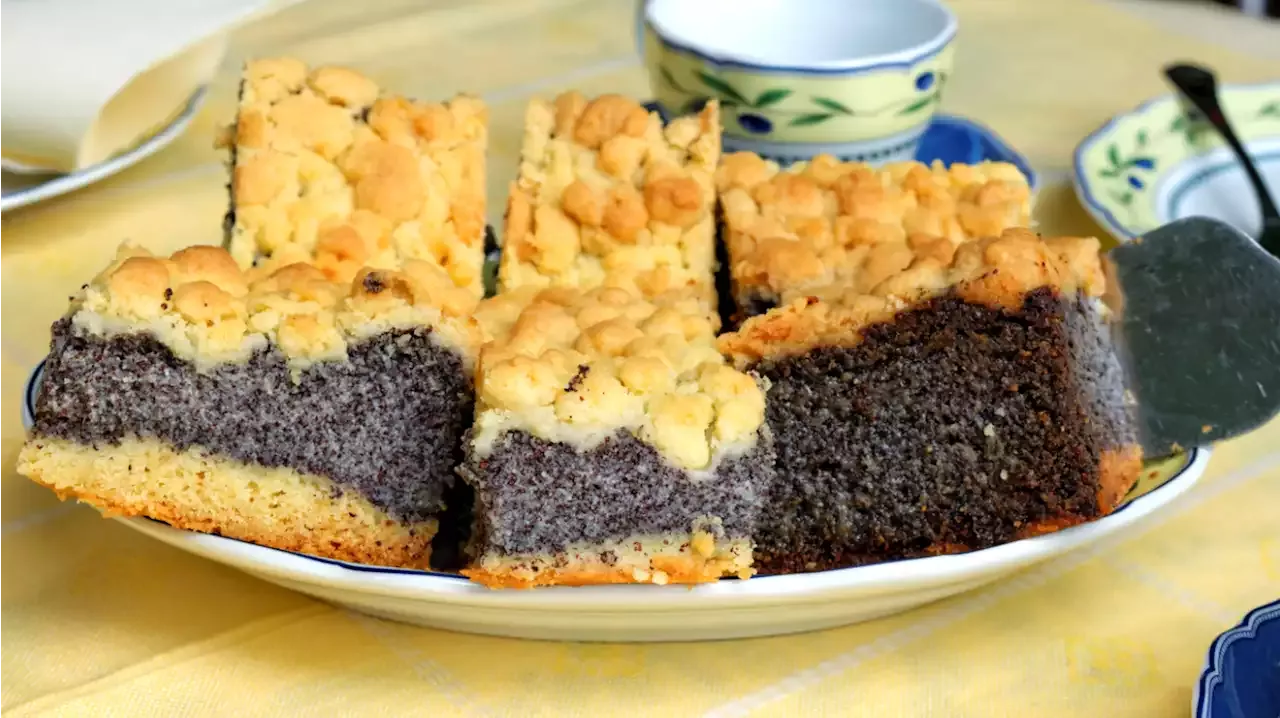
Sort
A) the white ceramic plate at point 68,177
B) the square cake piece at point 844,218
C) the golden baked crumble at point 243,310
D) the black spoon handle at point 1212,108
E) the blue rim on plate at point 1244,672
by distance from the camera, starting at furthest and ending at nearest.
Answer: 1. the black spoon handle at point 1212,108
2. the white ceramic plate at point 68,177
3. the square cake piece at point 844,218
4. the golden baked crumble at point 243,310
5. the blue rim on plate at point 1244,672

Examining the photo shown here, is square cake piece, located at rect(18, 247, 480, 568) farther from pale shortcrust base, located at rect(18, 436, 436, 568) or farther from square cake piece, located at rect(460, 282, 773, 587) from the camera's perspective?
square cake piece, located at rect(460, 282, 773, 587)

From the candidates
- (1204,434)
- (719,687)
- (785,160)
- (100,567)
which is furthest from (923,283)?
(100,567)

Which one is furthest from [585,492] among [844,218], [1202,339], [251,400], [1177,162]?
[1177,162]

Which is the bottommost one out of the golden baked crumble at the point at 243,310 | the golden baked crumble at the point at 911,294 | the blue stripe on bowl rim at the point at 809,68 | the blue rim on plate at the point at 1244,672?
the blue rim on plate at the point at 1244,672

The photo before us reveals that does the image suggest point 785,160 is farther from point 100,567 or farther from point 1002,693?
point 100,567

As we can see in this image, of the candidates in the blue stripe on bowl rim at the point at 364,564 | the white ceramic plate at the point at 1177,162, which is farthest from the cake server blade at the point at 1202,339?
the white ceramic plate at the point at 1177,162

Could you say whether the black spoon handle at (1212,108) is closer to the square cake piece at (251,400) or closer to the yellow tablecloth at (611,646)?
the yellow tablecloth at (611,646)
